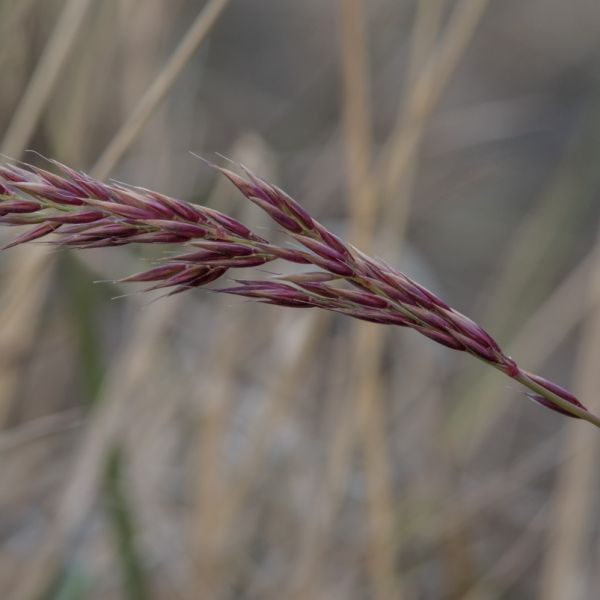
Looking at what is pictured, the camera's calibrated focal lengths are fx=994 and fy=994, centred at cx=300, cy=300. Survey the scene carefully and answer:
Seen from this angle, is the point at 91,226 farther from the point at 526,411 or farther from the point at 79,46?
the point at 526,411

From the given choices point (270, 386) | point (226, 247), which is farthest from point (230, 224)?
point (270, 386)

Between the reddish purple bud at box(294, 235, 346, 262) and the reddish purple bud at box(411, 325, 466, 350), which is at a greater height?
the reddish purple bud at box(294, 235, 346, 262)

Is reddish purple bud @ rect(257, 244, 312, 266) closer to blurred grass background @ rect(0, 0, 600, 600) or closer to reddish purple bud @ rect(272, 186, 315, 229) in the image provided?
reddish purple bud @ rect(272, 186, 315, 229)

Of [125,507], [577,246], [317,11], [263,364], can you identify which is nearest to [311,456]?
[263,364]

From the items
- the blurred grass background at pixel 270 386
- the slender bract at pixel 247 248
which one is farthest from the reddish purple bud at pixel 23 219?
the blurred grass background at pixel 270 386

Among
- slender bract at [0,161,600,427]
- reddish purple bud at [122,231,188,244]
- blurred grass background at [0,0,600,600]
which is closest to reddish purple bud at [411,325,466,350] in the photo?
slender bract at [0,161,600,427]
